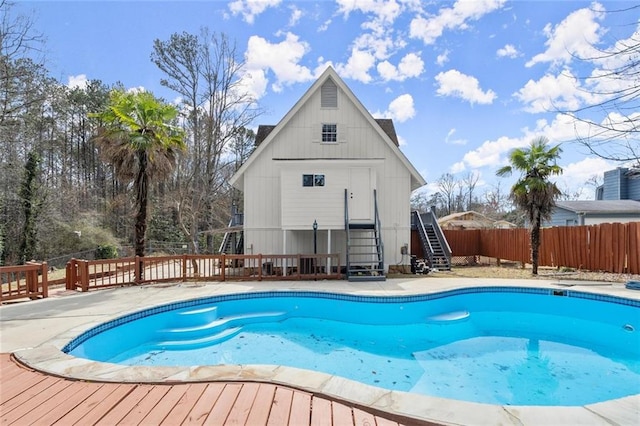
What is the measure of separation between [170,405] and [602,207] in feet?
86.4

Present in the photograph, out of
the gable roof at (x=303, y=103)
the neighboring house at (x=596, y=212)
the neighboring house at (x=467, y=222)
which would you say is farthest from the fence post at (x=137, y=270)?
the neighboring house at (x=596, y=212)

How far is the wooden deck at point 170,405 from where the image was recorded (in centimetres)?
265

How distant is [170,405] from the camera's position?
9.48ft

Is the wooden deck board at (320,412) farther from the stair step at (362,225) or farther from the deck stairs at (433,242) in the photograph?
the deck stairs at (433,242)

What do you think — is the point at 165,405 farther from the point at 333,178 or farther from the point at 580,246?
the point at 580,246

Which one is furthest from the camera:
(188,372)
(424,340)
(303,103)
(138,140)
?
(303,103)

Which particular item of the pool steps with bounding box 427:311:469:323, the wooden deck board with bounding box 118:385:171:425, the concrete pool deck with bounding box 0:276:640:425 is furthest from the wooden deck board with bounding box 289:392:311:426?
the pool steps with bounding box 427:311:469:323

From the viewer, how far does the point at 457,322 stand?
791 centimetres

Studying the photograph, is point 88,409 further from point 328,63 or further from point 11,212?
point 11,212

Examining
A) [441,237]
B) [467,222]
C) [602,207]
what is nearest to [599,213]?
[602,207]

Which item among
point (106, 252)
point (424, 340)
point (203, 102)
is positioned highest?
point (203, 102)

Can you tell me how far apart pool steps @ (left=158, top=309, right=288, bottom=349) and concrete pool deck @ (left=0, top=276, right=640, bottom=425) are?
0.83 metres

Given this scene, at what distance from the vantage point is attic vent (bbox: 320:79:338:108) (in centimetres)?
1277

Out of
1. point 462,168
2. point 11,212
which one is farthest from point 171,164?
point 462,168
